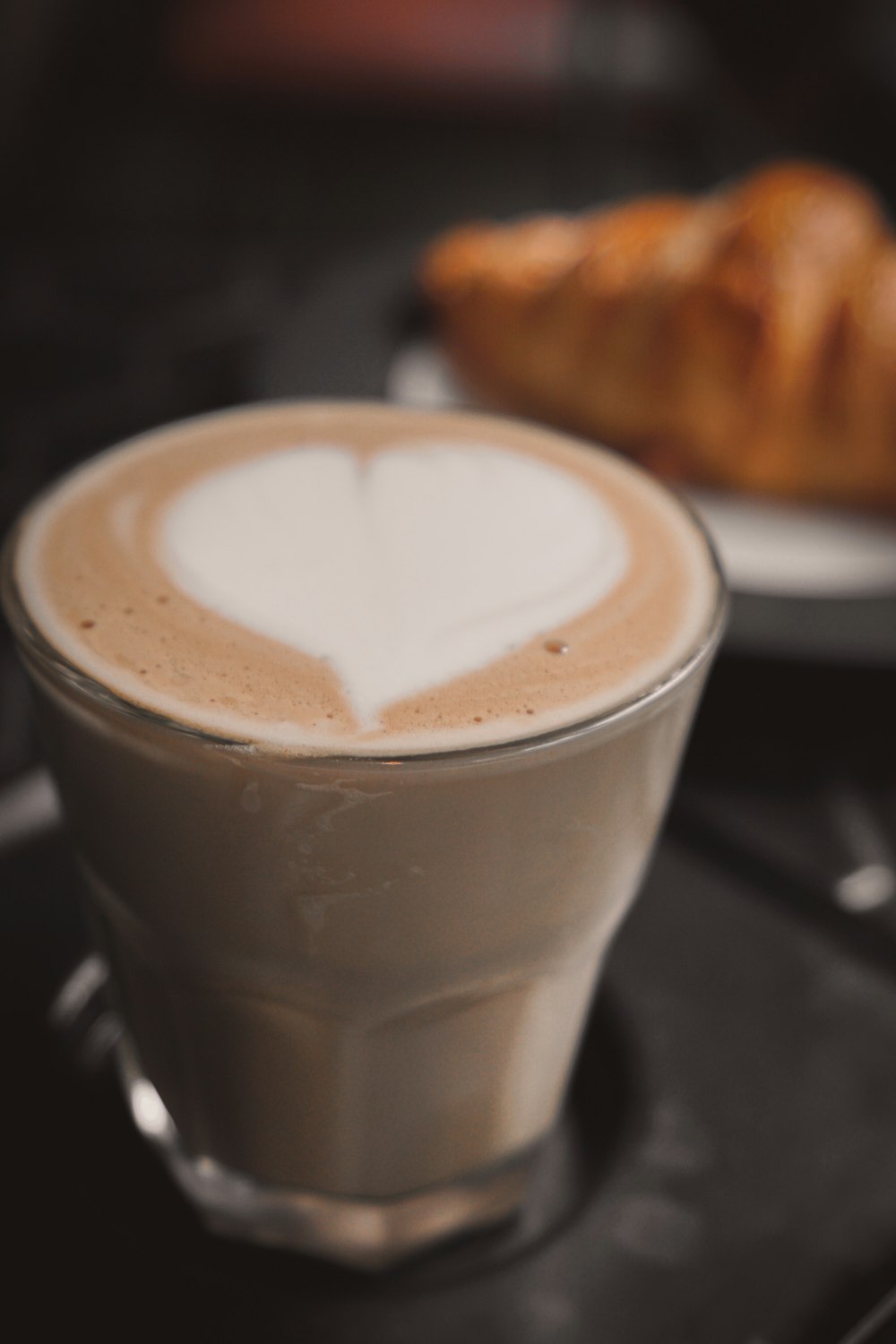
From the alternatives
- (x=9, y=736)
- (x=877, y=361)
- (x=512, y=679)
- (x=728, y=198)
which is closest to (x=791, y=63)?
(x=728, y=198)

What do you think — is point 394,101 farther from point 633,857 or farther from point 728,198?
point 633,857

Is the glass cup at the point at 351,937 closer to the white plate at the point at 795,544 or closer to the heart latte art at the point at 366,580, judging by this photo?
the heart latte art at the point at 366,580

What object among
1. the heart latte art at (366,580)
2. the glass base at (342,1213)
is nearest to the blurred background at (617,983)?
the glass base at (342,1213)

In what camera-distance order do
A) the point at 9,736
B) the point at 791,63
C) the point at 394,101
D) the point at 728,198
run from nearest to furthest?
the point at 9,736 < the point at 728,198 < the point at 791,63 < the point at 394,101

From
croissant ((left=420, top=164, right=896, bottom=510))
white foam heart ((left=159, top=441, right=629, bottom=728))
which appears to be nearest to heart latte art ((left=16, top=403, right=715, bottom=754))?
white foam heart ((left=159, top=441, right=629, bottom=728))

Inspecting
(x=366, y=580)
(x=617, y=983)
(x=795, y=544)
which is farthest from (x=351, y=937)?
(x=795, y=544)

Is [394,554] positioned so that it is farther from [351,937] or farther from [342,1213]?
[342,1213]
